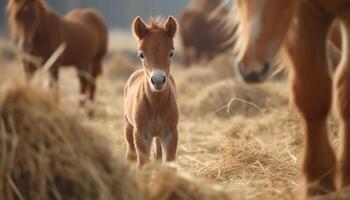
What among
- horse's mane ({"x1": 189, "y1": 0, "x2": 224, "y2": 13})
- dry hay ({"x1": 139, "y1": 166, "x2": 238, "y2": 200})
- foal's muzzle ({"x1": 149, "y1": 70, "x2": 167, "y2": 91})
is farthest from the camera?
horse's mane ({"x1": 189, "y1": 0, "x2": 224, "y2": 13})

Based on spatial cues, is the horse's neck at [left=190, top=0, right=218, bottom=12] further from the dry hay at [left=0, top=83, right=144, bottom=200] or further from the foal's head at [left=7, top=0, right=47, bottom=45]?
the dry hay at [left=0, top=83, right=144, bottom=200]

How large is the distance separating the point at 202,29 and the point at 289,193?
1569 cm

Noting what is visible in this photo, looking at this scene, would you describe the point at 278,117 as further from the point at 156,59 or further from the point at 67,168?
the point at 67,168

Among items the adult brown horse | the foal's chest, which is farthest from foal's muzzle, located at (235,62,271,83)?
the adult brown horse

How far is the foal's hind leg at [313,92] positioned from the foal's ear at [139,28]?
1565mm

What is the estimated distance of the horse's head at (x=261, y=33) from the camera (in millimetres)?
3035

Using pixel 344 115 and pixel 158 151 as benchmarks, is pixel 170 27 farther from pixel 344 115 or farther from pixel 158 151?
pixel 344 115

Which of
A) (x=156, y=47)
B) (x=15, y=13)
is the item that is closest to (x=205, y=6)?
(x=15, y=13)

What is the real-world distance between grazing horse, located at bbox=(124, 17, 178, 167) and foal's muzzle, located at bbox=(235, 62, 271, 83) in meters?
1.69

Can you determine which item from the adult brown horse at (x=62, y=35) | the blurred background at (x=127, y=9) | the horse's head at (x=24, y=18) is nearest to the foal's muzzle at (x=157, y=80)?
the adult brown horse at (x=62, y=35)

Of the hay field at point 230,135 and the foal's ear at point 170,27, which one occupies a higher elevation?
the foal's ear at point 170,27

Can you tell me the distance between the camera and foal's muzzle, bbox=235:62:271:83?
3006 millimetres

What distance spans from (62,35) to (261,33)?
24.7ft

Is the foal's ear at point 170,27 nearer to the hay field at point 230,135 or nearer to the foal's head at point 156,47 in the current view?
the foal's head at point 156,47
